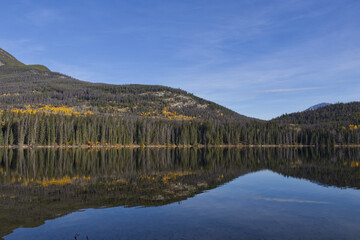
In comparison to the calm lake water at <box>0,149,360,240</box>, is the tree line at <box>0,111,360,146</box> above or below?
above

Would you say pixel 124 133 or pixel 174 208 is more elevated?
pixel 124 133

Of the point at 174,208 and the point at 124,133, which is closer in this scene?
the point at 174,208

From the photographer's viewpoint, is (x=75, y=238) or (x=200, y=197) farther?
(x=200, y=197)

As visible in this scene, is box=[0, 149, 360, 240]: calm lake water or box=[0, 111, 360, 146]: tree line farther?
box=[0, 111, 360, 146]: tree line

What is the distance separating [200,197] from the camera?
97.7 ft

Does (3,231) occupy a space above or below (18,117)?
below

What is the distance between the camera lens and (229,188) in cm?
3569

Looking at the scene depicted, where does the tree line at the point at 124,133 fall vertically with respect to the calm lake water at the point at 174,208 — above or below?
above

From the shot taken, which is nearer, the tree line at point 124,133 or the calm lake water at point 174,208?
the calm lake water at point 174,208

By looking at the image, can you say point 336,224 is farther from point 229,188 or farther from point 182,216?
point 229,188

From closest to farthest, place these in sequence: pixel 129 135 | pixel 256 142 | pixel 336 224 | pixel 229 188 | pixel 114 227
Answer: pixel 114 227, pixel 336 224, pixel 229 188, pixel 129 135, pixel 256 142

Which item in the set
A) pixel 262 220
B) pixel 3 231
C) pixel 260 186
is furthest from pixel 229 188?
pixel 3 231

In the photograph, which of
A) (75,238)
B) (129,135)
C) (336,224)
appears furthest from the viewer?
(129,135)

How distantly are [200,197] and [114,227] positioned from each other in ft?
39.6
